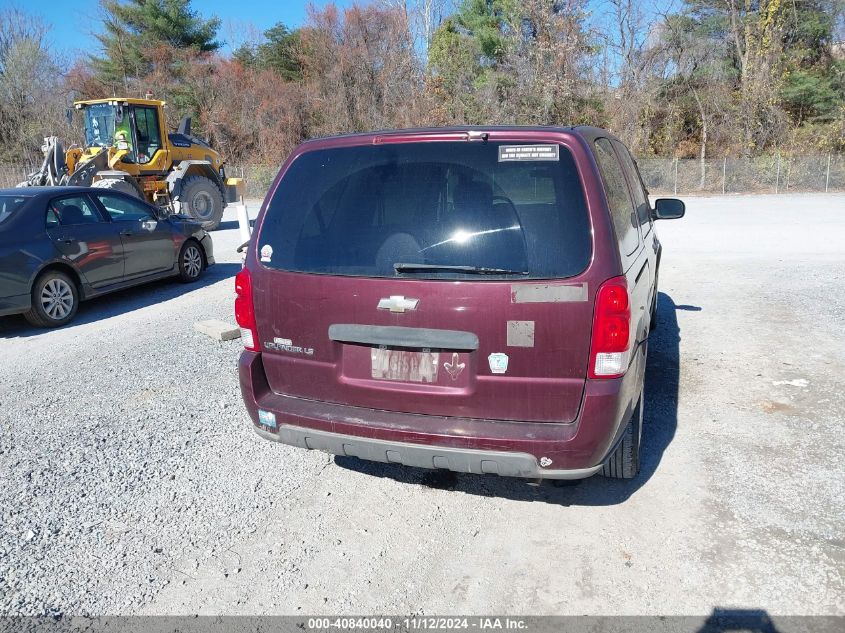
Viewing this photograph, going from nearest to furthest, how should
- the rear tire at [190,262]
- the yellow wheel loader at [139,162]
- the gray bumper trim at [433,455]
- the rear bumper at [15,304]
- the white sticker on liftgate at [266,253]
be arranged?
the gray bumper trim at [433,455]
the white sticker on liftgate at [266,253]
the rear bumper at [15,304]
the rear tire at [190,262]
the yellow wheel loader at [139,162]

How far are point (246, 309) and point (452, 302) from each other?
4.07 ft

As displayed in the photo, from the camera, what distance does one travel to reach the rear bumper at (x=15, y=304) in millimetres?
7152

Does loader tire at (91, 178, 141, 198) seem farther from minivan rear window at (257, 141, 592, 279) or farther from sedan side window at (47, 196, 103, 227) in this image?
minivan rear window at (257, 141, 592, 279)

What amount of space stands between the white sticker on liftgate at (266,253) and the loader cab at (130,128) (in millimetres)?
16356

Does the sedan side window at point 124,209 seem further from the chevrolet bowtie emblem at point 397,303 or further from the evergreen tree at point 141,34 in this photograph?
the evergreen tree at point 141,34

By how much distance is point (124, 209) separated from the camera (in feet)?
30.0

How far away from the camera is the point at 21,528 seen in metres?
3.40

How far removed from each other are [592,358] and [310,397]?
149cm

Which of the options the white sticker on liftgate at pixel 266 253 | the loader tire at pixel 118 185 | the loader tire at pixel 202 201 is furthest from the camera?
the loader tire at pixel 202 201

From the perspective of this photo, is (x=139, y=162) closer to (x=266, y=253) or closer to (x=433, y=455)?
(x=266, y=253)

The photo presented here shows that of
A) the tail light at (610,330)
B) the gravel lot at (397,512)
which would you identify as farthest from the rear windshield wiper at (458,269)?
the gravel lot at (397,512)

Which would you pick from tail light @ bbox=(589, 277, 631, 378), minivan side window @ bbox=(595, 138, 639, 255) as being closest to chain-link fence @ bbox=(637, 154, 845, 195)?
minivan side window @ bbox=(595, 138, 639, 255)

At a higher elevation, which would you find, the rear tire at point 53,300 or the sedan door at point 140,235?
the sedan door at point 140,235

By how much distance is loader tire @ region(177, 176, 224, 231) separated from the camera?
18.0 meters
